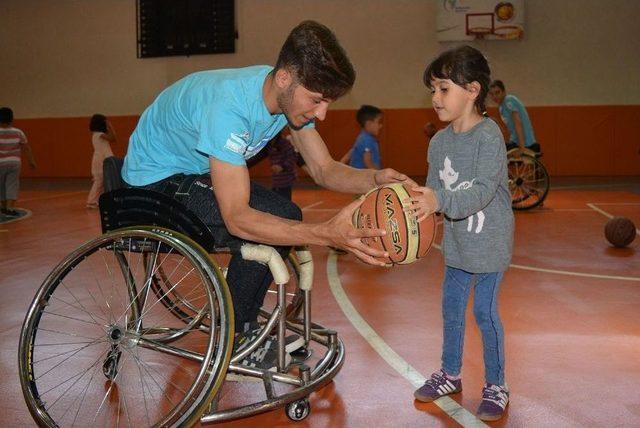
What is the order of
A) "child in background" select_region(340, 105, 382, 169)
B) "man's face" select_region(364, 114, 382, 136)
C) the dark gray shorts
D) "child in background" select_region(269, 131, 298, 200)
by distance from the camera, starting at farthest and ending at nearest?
the dark gray shorts < "child in background" select_region(269, 131, 298, 200) < "man's face" select_region(364, 114, 382, 136) < "child in background" select_region(340, 105, 382, 169)

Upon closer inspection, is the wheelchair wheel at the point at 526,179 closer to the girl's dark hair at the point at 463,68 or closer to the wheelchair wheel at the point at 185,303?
the wheelchair wheel at the point at 185,303

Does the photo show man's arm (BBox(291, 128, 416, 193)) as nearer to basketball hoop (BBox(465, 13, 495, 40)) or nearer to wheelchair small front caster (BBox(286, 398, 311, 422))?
wheelchair small front caster (BBox(286, 398, 311, 422))

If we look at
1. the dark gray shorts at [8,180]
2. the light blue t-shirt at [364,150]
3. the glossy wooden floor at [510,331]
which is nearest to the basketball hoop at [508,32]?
the glossy wooden floor at [510,331]

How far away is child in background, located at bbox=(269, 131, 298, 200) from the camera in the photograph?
7.78 m

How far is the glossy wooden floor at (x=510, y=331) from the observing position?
3025 mm

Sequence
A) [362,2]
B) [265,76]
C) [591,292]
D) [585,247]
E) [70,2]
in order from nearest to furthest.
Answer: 1. [265,76]
2. [591,292]
3. [585,247]
4. [362,2]
5. [70,2]

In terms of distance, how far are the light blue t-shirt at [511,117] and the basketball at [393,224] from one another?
7141 millimetres

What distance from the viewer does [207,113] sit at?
278 cm

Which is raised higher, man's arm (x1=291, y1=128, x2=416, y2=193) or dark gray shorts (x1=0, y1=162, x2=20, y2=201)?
man's arm (x1=291, y1=128, x2=416, y2=193)

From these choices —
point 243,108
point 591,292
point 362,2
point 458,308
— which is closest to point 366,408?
point 458,308

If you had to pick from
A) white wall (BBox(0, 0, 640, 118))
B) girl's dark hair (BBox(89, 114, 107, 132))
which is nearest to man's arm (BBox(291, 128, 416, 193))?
girl's dark hair (BBox(89, 114, 107, 132))

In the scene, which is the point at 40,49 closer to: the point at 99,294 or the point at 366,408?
the point at 99,294

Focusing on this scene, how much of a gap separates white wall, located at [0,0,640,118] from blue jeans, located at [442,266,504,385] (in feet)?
37.7

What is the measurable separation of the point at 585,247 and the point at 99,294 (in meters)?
4.12
